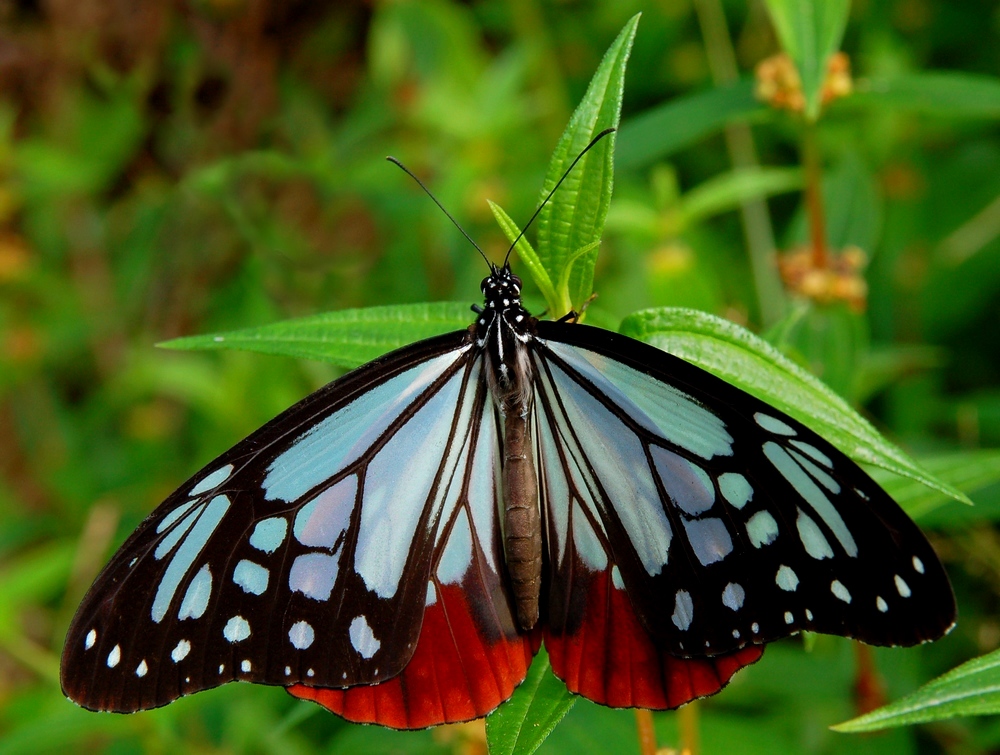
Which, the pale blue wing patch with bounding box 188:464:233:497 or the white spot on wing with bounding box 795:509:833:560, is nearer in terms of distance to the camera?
the white spot on wing with bounding box 795:509:833:560

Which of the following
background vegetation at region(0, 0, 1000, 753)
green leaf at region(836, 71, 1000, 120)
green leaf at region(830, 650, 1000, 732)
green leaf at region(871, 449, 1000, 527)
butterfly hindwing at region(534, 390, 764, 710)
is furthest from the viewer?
background vegetation at region(0, 0, 1000, 753)

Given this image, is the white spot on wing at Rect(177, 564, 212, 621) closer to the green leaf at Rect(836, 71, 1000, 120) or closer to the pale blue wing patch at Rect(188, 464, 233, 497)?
the pale blue wing patch at Rect(188, 464, 233, 497)

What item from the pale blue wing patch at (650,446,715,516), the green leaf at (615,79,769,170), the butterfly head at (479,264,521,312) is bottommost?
the pale blue wing patch at (650,446,715,516)

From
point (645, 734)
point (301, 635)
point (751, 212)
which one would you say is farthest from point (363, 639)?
point (751, 212)

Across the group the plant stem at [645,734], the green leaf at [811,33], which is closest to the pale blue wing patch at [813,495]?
the plant stem at [645,734]

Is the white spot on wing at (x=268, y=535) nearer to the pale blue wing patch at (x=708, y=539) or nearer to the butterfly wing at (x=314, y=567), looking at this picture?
the butterfly wing at (x=314, y=567)

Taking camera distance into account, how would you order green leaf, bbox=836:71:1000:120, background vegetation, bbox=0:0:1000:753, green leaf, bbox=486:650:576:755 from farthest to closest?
background vegetation, bbox=0:0:1000:753 → green leaf, bbox=836:71:1000:120 → green leaf, bbox=486:650:576:755

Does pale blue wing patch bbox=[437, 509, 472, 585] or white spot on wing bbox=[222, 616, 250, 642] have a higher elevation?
pale blue wing patch bbox=[437, 509, 472, 585]

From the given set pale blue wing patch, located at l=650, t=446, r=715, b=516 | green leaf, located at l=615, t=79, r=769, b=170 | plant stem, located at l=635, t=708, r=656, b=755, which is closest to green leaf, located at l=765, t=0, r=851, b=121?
green leaf, located at l=615, t=79, r=769, b=170

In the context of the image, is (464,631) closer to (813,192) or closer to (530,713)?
(530,713)
